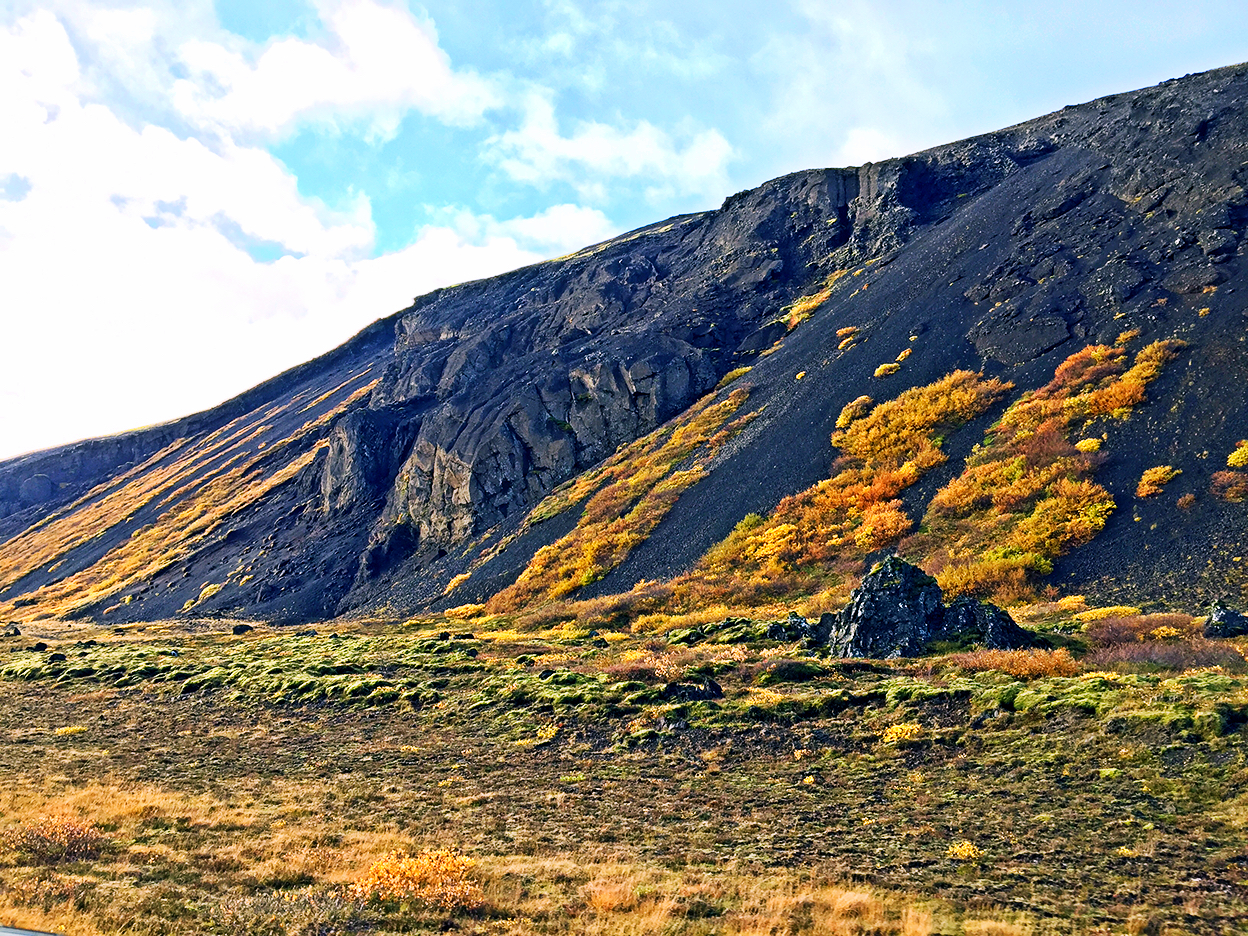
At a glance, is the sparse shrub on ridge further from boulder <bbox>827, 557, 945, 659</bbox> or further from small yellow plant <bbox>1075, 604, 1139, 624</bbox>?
boulder <bbox>827, 557, 945, 659</bbox>

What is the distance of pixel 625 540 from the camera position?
49.8 meters

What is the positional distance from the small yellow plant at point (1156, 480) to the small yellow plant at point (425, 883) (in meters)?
32.7

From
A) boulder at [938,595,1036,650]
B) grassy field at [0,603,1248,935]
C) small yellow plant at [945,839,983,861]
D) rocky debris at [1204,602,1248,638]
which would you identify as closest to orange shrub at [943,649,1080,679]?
grassy field at [0,603,1248,935]

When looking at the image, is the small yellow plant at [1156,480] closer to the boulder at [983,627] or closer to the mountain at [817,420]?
the mountain at [817,420]

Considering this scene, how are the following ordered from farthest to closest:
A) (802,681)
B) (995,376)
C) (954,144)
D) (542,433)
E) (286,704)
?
(954,144) → (542,433) → (995,376) → (286,704) → (802,681)

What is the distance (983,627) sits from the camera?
2367 cm

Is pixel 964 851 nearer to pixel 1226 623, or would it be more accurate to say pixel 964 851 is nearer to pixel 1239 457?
pixel 1226 623

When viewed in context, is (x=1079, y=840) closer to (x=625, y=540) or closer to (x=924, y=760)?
(x=924, y=760)

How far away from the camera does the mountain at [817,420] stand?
108 feet

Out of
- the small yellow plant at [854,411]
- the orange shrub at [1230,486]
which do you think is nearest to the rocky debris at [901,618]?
the orange shrub at [1230,486]

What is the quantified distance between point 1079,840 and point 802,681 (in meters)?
11.3

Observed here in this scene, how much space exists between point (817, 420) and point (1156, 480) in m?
23.3

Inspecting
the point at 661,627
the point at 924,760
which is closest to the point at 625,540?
the point at 661,627

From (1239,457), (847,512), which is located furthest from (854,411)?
(1239,457)
